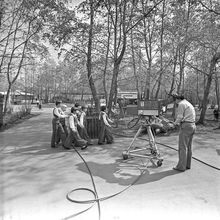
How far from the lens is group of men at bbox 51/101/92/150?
7355 mm

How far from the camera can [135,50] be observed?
1972 cm

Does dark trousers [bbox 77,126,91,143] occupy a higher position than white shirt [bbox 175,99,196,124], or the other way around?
white shirt [bbox 175,99,196,124]

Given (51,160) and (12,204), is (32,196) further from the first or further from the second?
(51,160)

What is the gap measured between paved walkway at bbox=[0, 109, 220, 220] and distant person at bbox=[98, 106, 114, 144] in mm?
1335

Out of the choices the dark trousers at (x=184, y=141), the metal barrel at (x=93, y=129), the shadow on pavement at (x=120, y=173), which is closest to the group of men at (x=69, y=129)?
the metal barrel at (x=93, y=129)

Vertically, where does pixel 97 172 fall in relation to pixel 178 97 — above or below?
below

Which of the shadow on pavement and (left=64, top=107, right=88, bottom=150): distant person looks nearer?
the shadow on pavement

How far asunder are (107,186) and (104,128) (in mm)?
3850

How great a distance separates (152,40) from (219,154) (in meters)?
14.3

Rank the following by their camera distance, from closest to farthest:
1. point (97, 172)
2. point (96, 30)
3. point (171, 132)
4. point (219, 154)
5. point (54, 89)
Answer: point (97, 172)
point (219, 154)
point (171, 132)
point (96, 30)
point (54, 89)

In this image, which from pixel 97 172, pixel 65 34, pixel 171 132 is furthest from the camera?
pixel 65 34

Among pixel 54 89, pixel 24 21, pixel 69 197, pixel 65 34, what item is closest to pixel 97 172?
pixel 69 197

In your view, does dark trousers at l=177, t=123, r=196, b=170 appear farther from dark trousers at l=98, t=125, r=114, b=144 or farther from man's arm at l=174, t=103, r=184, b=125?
dark trousers at l=98, t=125, r=114, b=144

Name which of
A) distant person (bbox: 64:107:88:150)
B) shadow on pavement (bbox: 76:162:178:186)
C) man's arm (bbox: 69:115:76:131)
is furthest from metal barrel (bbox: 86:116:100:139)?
shadow on pavement (bbox: 76:162:178:186)
